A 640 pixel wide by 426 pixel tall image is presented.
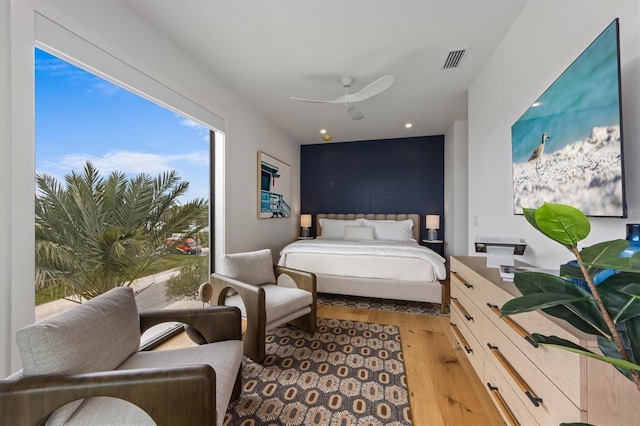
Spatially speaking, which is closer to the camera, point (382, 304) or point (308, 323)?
point (308, 323)

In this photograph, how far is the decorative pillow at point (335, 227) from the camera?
15.3 ft

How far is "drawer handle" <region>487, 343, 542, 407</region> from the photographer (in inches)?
35.4

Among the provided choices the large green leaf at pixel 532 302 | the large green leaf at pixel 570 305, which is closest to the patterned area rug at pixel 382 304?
the large green leaf at pixel 570 305

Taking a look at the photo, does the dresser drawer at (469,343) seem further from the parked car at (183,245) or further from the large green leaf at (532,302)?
the parked car at (183,245)

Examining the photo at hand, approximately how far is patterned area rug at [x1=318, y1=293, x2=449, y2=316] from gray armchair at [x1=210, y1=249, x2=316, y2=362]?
33.9 inches

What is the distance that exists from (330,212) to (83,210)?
403 cm

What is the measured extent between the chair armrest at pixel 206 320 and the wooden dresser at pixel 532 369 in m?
1.35

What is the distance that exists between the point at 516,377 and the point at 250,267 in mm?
1999

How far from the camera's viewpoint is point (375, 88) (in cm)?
237

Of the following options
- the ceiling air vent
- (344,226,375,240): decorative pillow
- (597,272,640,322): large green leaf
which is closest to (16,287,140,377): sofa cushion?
(597,272,640,322): large green leaf

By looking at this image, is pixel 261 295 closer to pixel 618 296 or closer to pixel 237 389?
pixel 237 389

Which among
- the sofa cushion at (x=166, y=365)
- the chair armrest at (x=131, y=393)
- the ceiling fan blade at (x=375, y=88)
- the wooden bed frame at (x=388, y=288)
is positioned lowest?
the wooden bed frame at (x=388, y=288)

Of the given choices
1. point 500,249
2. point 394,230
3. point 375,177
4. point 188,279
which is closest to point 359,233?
point 394,230

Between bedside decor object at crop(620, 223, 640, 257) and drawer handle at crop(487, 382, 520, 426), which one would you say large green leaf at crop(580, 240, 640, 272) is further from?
drawer handle at crop(487, 382, 520, 426)
